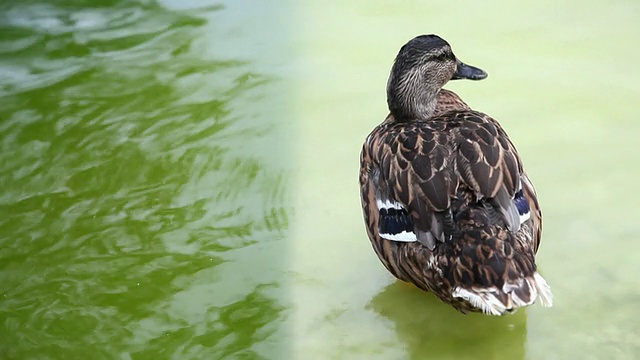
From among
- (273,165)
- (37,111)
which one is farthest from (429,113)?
(37,111)

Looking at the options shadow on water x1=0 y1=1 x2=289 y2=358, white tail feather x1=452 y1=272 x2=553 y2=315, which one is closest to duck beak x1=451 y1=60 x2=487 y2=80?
shadow on water x1=0 y1=1 x2=289 y2=358

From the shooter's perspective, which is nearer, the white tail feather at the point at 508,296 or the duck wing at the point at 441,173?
the white tail feather at the point at 508,296

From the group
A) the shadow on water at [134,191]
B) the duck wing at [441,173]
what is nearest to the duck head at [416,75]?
the duck wing at [441,173]

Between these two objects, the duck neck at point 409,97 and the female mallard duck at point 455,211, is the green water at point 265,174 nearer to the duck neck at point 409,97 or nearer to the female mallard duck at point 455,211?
the female mallard duck at point 455,211

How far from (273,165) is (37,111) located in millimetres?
1678

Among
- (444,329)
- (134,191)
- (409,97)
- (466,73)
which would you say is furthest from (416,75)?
(134,191)

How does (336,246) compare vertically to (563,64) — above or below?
below

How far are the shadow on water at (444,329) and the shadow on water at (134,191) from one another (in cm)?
56

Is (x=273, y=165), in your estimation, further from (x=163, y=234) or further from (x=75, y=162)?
(x=75, y=162)

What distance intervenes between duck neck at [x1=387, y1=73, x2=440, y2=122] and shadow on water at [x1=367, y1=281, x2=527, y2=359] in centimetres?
89

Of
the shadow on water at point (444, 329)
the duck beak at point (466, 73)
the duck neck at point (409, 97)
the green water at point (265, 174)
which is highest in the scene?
the duck beak at point (466, 73)

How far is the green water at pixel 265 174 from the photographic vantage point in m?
4.44

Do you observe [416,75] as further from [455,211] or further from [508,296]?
[508,296]

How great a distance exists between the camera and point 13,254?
5.02 m
